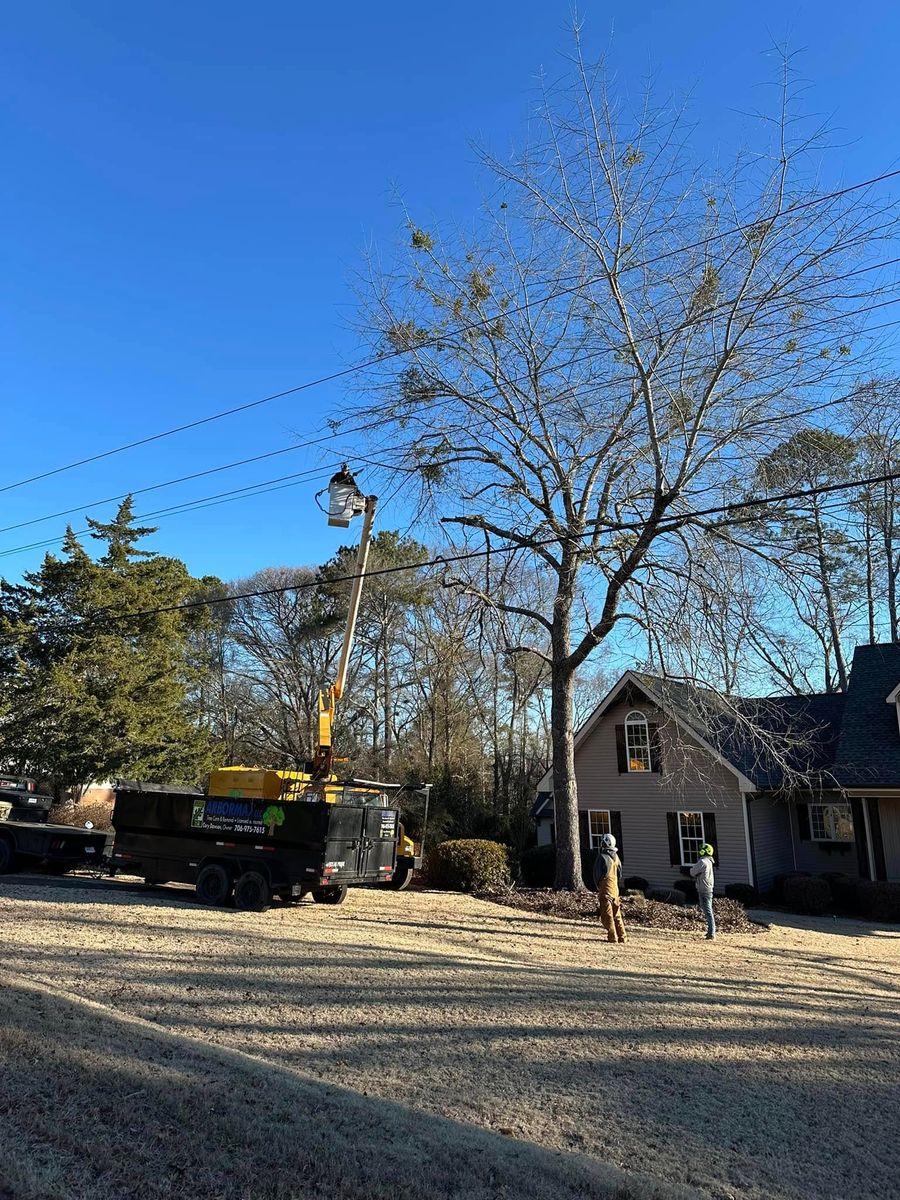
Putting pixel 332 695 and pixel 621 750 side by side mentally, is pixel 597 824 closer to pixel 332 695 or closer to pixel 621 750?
pixel 621 750

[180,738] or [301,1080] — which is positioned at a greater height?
[180,738]

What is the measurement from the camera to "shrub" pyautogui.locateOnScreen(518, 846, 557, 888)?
76.5 feet

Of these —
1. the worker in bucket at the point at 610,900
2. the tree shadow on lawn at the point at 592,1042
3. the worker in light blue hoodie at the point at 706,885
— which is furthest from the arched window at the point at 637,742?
the tree shadow on lawn at the point at 592,1042

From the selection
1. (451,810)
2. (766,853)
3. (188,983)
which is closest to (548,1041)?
(188,983)

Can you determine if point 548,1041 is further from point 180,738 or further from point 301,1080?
point 180,738

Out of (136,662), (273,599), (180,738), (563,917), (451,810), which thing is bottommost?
(563,917)

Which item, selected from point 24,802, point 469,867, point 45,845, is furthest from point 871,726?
point 24,802

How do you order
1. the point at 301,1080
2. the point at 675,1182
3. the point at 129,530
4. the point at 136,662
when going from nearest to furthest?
the point at 675,1182 → the point at 301,1080 → the point at 136,662 → the point at 129,530

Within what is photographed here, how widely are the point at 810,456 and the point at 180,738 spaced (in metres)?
24.4

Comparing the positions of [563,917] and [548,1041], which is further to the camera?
[563,917]

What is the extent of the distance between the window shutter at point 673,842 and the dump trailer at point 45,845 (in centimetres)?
1511

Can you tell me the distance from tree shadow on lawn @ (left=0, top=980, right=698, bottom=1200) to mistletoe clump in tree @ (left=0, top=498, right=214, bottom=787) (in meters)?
22.2

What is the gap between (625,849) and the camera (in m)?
24.5

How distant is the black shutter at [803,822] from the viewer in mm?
23641
